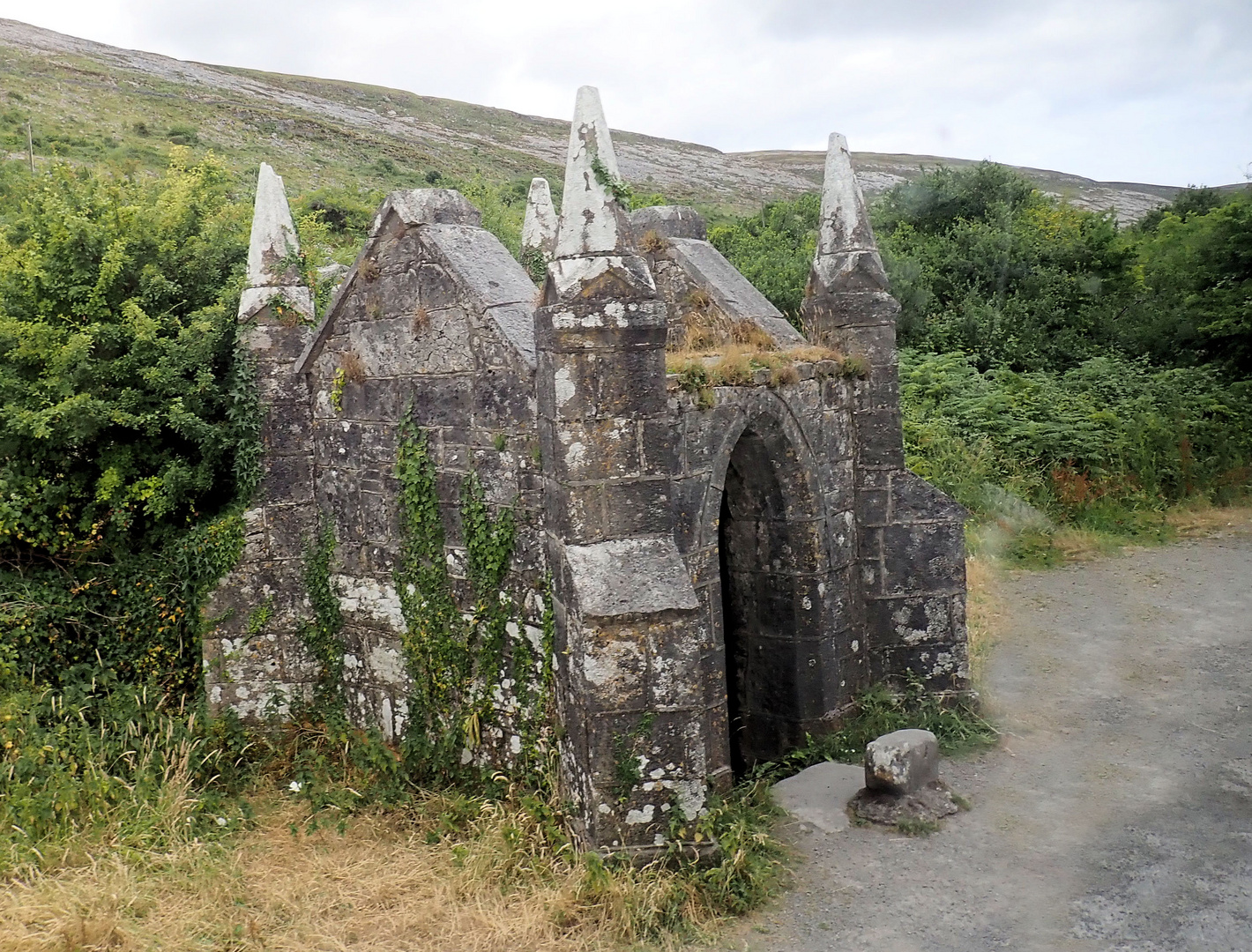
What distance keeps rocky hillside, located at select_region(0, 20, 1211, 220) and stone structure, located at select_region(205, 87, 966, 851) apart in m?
22.3

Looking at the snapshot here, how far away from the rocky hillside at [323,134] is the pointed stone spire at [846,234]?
2319 centimetres

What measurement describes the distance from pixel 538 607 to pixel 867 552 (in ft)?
10.8

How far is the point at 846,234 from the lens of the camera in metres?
8.30

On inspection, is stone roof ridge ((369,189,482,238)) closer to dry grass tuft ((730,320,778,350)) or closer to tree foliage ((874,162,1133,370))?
dry grass tuft ((730,320,778,350))

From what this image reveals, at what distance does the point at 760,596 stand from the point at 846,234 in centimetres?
304

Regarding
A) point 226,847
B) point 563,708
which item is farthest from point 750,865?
point 226,847

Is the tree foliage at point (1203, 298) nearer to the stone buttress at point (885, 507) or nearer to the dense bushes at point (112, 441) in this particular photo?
the stone buttress at point (885, 507)

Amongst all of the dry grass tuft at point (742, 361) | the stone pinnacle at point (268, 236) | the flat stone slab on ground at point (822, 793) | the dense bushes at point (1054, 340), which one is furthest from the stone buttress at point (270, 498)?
the dense bushes at point (1054, 340)

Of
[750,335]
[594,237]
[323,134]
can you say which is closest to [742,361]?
[750,335]

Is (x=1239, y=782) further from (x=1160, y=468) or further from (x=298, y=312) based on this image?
(x=1160, y=468)

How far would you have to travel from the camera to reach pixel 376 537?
23.7 feet

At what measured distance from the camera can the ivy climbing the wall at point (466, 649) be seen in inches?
249

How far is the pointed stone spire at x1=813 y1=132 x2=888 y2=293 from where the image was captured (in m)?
8.23

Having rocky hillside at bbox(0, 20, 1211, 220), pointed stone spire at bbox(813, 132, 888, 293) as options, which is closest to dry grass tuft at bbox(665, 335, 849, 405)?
pointed stone spire at bbox(813, 132, 888, 293)
